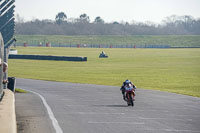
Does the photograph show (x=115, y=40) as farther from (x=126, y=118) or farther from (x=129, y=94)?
(x=126, y=118)

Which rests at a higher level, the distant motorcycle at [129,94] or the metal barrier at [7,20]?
the metal barrier at [7,20]

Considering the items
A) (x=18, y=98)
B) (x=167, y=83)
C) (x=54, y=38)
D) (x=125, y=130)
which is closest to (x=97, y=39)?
(x=54, y=38)

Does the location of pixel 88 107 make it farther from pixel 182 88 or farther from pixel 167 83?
pixel 167 83

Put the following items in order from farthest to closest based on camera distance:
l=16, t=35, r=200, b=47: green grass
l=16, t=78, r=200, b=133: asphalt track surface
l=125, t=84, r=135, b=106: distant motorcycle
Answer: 1. l=16, t=35, r=200, b=47: green grass
2. l=125, t=84, r=135, b=106: distant motorcycle
3. l=16, t=78, r=200, b=133: asphalt track surface

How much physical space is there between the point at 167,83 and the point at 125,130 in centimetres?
A: 2747

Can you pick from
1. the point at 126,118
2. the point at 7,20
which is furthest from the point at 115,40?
the point at 126,118

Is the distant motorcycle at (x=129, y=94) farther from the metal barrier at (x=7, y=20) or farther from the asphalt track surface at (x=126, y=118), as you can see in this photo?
the metal barrier at (x=7, y=20)

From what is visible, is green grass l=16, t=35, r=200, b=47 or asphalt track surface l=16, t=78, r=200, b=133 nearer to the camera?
asphalt track surface l=16, t=78, r=200, b=133

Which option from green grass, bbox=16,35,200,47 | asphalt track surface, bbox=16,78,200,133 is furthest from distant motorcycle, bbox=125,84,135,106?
green grass, bbox=16,35,200,47

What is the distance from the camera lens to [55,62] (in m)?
68.8

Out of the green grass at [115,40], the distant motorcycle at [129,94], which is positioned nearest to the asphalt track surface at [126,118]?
the distant motorcycle at [129,94]

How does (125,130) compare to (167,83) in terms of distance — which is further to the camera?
(167,83)

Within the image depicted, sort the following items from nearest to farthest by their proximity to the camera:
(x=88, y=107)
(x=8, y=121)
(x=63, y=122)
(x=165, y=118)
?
(x=8, y=121), (x=63, y=122), (x=165, y=118), (x=88, y=107)

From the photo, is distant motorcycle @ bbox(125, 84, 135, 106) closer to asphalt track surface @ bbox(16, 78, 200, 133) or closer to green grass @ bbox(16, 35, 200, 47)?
asphalt track surface @ bbox(16, 78, 200, 133)
